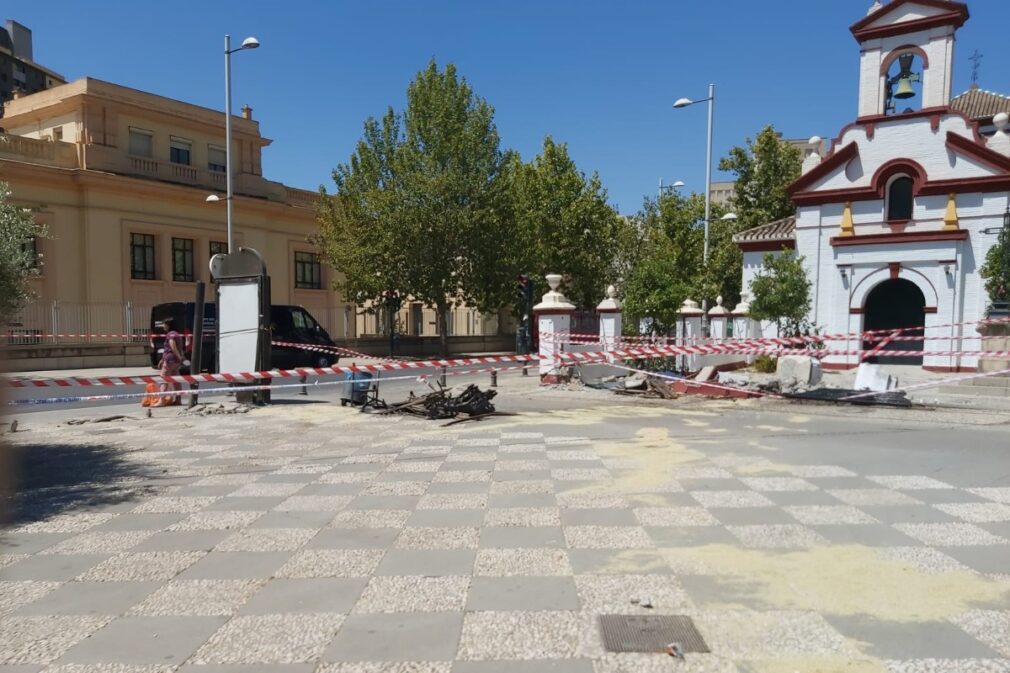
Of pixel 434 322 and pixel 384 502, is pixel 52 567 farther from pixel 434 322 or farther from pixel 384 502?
pixel 434 322

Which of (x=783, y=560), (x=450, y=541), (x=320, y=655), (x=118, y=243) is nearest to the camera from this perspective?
(x=320, y=655)

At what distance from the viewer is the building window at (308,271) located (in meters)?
36.0

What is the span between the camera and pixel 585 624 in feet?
11.4

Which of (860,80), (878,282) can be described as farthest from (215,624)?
(860,80)

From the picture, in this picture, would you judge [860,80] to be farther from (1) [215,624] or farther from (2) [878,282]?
(1) [215,624]

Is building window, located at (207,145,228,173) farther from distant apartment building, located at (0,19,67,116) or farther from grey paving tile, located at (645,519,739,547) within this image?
distant apartment building, located at (0,19,67,116)

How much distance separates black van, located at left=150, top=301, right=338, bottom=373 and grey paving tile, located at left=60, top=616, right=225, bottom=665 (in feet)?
52.9

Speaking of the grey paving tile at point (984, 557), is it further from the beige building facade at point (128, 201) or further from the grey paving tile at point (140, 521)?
the beige building facade at point (128, 201)

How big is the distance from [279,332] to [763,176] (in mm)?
23868

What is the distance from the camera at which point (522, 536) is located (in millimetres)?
4852

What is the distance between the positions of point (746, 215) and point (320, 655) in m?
32.5

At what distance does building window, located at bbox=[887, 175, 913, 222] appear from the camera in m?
20.2

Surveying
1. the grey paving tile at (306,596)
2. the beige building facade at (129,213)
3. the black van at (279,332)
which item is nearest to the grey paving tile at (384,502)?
the grey paving tile at (306,596)

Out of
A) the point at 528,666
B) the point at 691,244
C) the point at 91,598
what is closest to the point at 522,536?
the point at 528,666
